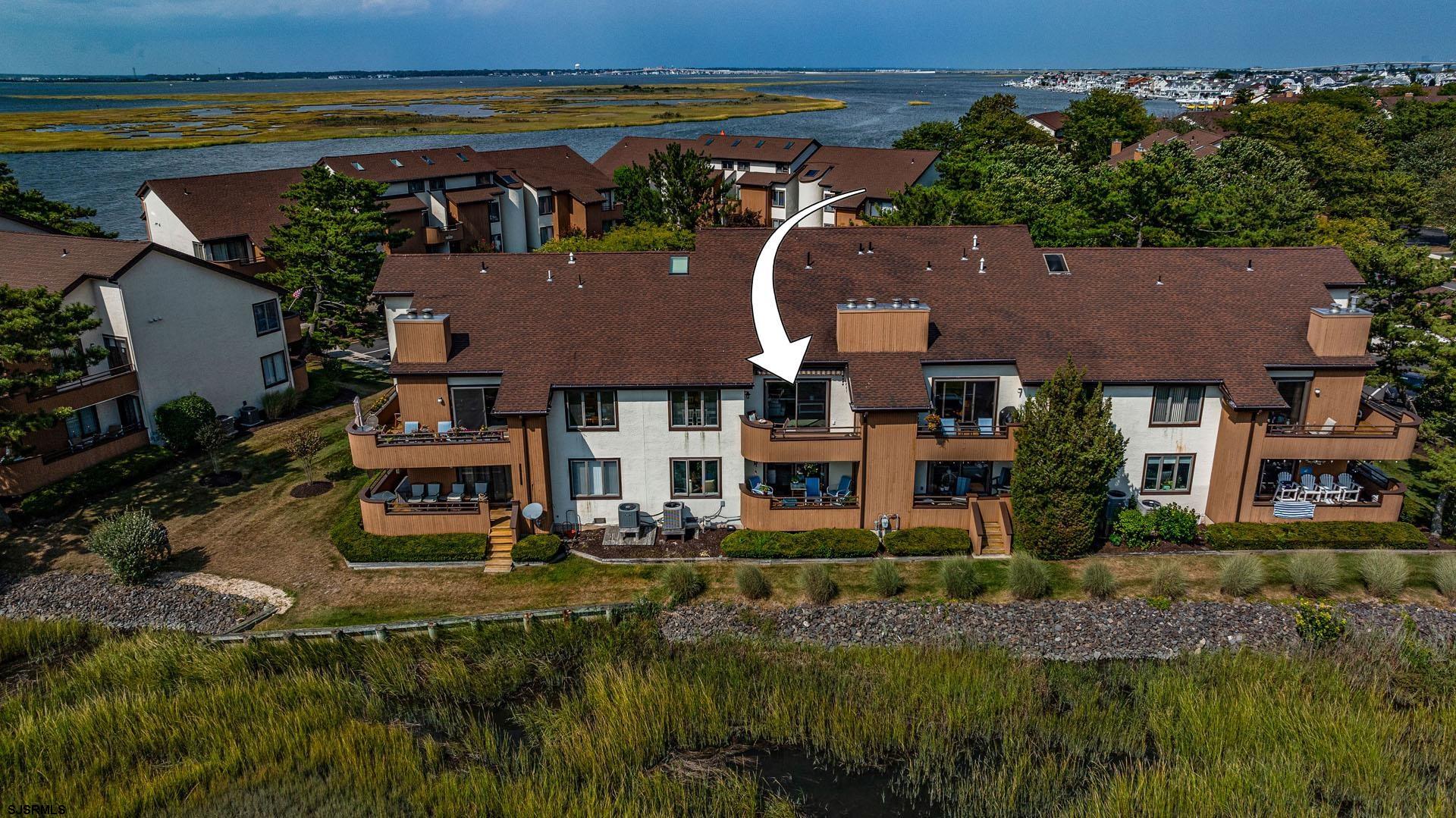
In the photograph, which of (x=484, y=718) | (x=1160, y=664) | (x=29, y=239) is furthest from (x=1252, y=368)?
(x=29, y=239)

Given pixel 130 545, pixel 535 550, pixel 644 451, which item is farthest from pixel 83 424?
pixel 644 451

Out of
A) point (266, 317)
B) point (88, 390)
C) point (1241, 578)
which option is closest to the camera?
point (1241, 578)

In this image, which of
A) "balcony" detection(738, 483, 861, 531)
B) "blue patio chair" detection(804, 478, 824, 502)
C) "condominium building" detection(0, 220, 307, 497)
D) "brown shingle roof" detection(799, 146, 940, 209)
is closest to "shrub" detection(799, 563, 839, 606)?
"balcony" detection(738, 483, 861, 531)

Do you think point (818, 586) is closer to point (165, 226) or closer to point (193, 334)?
point (193, 334)

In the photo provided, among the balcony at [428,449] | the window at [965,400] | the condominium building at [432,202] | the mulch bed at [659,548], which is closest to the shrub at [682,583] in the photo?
the mulch bed at [659,548]

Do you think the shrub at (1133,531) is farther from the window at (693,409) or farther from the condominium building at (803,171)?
the condominium building at (803,171)
